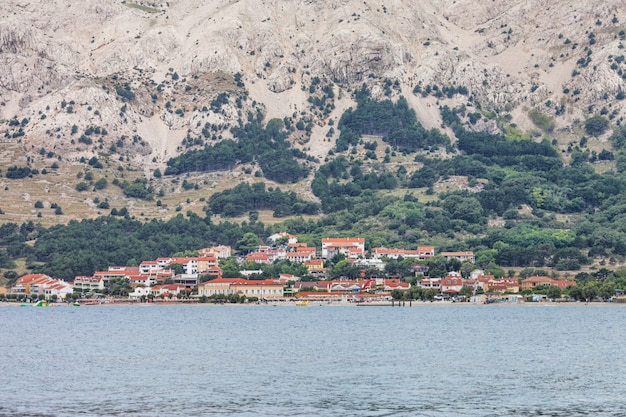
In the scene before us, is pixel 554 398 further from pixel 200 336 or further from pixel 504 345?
pixel 200 336

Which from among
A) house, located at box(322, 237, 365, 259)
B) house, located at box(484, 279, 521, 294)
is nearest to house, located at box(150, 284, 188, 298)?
house, located at box(322, 237, 365, 259)

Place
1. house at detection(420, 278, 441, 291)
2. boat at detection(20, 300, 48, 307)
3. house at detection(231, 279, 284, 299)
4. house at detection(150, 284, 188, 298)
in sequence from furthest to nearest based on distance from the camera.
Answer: house at detection(150, 284, 188, 298), house at detection(231, 279, 284, 299), house at detection(420, 278, 441, 291), boat at detection(20, 300, 48, 307)

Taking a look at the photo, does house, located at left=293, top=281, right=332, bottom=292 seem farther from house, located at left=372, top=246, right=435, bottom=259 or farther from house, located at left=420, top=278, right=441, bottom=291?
house, located at left=372, top=246, right=435, bottom=259

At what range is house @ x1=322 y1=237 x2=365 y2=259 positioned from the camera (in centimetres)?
19112

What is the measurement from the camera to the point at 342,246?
193 m

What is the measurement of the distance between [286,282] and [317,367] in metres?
103

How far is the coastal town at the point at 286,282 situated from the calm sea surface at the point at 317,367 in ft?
129

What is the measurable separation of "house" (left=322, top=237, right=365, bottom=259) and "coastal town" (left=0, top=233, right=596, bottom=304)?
0.17 metres

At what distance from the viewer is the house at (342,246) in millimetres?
191125

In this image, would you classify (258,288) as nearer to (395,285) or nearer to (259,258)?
(395,285)

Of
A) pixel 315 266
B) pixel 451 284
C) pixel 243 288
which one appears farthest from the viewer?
pixel 315 266

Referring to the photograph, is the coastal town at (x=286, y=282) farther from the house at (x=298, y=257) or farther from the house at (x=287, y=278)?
the house at (x=287, y=278)

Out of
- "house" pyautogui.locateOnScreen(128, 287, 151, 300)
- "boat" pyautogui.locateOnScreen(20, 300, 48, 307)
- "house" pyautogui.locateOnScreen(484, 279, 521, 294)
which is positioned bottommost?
"boat" pyautogui.locateOnScreen(20, 300, 48, 307)

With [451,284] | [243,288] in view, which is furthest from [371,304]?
[243,288]
